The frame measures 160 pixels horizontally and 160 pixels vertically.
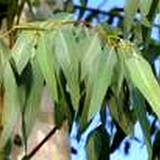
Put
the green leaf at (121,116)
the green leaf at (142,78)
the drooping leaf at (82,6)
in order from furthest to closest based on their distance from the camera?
1. the drooping leaf at (82,6)
2. the green leaf at (121,116)
3. the green leaf at (142,78)

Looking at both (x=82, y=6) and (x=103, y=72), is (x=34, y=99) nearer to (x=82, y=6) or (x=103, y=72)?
(x=103, y=72)

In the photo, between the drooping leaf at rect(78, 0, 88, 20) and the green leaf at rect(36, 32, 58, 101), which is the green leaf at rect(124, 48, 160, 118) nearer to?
the green leaf at rect(36, 32, 58, 101)

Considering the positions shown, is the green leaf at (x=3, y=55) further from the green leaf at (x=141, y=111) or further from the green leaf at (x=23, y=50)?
the green leaf at (x=141, y=111)

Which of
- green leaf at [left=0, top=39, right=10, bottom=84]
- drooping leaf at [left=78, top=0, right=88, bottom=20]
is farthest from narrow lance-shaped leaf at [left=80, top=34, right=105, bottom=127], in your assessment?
drooping leaf at [left=78, top=0, right=88, bottom=20]

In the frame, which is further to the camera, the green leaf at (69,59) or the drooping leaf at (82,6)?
the drooping leaf at (82,6)

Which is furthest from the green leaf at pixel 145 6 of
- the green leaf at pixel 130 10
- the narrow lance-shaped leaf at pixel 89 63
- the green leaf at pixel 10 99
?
the green leaf at pixel 10 99

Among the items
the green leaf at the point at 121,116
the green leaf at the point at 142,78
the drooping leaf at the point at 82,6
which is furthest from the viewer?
the drooping leaf at the point at 82,6

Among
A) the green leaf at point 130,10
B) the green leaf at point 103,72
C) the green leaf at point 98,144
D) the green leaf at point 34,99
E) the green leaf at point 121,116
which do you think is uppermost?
the green leaf at point 130,10
